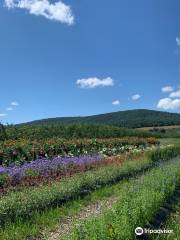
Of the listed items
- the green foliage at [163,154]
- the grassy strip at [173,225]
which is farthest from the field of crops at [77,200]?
the green foliage at [163,154]

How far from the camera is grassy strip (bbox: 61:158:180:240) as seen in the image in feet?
25.7

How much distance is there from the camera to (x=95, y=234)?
25.1 feet

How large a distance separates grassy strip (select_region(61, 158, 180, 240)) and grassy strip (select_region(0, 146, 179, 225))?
1754 millimetres

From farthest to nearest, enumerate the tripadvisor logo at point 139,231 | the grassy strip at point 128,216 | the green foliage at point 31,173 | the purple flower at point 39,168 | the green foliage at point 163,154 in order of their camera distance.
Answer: the green foliage at point 163,154 → the green foliage at point 31,173 → the purple flower at point 39,168 → the tripadvisor logo at point 139,231 → the grassy strip at point 128,216

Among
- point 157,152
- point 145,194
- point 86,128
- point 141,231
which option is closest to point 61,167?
point 145,194

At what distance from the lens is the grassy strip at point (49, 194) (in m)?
10.5

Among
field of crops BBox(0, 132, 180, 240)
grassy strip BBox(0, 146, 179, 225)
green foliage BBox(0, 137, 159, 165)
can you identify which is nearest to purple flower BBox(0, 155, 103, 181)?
field of crops BBox(0, 132, 180, 240)

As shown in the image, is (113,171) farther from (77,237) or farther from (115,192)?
(77,237)

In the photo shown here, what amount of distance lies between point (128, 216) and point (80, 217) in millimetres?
2416

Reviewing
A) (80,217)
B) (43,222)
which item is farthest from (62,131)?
(43,222)

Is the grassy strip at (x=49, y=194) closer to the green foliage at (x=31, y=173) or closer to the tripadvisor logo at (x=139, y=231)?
the green foliage at (x=31, y=173)

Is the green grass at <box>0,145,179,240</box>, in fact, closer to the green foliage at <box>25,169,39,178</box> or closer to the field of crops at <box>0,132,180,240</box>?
the field of crops at <box>0,132,180,240</box>

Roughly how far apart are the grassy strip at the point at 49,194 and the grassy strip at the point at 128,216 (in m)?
1.75

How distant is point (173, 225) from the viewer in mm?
9969
